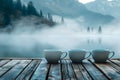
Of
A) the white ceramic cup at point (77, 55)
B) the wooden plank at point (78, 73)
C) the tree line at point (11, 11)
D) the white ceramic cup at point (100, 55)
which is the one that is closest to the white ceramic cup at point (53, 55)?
the white ceramic cup at point (77, 55)

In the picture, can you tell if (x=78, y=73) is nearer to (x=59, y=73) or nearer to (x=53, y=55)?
(x=59, y=73)

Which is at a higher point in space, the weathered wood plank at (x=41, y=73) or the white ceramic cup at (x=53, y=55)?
the white ceramic cup at (x=53, y=55)

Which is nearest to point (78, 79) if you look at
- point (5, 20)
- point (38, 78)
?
point (38, 78)

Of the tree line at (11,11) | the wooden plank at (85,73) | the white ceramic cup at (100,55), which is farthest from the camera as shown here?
the tree line at (11,11)

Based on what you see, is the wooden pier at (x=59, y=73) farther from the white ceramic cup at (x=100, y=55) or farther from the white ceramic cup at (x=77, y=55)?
the white ceramic cup at (x=100, y=55)

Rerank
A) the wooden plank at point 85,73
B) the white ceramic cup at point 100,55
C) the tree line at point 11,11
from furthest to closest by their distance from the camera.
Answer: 1. the tree line at point 11,11
2. the white ceramic cup at point 100,55
3. the wooden plank at point 85,73

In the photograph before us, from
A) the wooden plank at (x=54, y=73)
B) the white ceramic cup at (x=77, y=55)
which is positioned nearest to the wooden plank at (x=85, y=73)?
the wooden plank at (x=54, y=73)

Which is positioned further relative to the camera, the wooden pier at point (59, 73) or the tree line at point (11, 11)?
the tree line at point (11, 11)

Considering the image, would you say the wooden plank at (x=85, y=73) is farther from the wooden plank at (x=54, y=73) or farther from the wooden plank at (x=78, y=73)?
the wooden plank at (x=54, y=73)

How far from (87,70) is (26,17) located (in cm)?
19151

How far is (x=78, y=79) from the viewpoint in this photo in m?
5.12

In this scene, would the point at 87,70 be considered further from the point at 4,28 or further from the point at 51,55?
the point at 4,28

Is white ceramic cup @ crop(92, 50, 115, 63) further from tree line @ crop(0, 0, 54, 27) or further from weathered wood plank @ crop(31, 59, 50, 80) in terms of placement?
tree line @ crop(0, 0, 54, 27)

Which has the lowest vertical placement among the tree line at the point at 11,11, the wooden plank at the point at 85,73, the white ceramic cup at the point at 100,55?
the wooden plank at the point at 85,73
